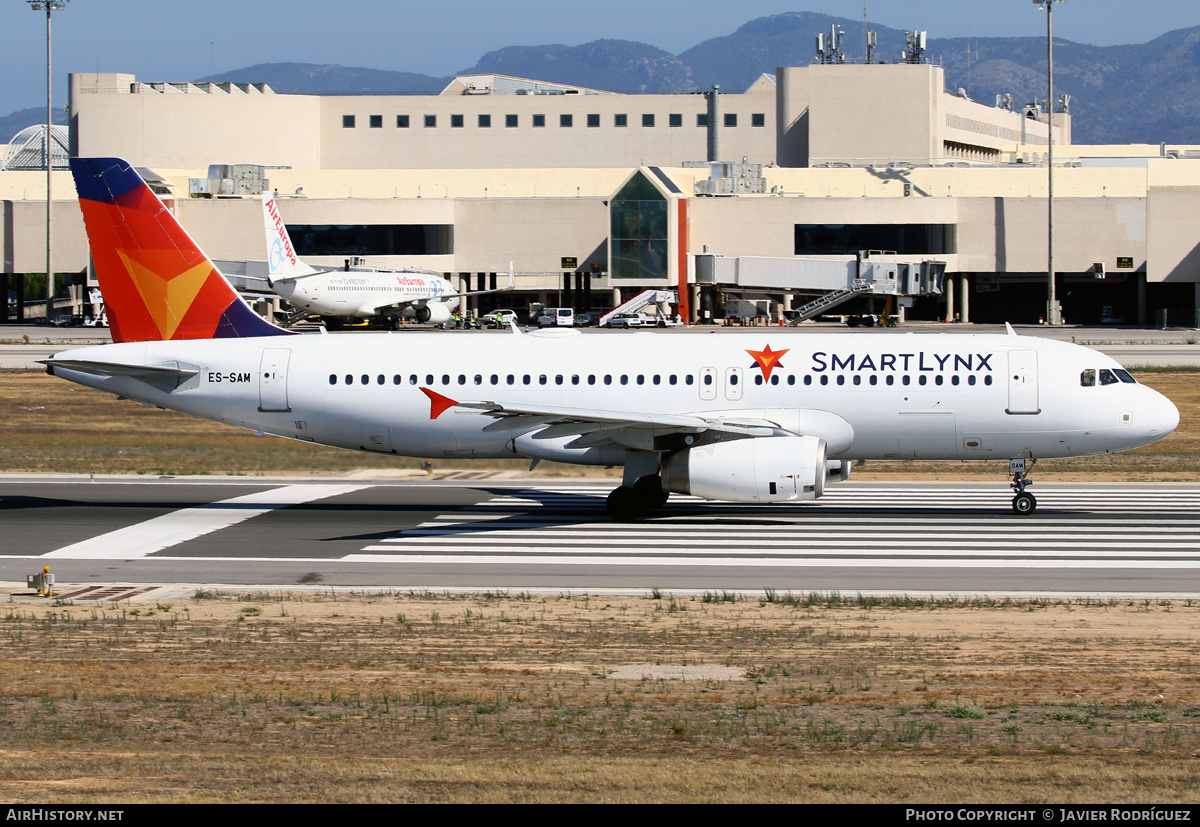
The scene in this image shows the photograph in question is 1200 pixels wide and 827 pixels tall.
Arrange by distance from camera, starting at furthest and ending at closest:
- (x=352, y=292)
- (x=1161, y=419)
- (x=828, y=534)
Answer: (x=352, y=292) → (x=1161, y=419) → (x=828, y=534)

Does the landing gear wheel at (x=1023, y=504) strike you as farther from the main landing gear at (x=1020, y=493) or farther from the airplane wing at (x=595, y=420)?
the airplane wing at (x=595, y=420)

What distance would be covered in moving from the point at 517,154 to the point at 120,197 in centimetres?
11844

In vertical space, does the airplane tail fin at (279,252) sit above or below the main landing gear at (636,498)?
above

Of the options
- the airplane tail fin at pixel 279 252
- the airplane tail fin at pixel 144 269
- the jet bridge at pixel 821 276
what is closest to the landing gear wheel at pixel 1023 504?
the airplane tail fin at pixel 144 269

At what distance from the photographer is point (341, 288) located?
94062 millimetres

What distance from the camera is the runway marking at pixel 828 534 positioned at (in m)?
25.4

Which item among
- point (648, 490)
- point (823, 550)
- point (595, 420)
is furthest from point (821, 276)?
point (823, 550)

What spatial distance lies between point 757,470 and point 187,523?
501 inches

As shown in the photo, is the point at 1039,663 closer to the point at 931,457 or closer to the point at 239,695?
the point at 239,695

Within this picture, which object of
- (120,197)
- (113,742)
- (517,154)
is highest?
(517,154)

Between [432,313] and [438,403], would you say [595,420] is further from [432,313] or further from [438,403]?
[432,313]

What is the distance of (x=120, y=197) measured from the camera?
31453 mm

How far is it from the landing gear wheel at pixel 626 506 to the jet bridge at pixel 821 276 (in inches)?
2909

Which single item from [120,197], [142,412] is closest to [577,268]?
[142,412]
